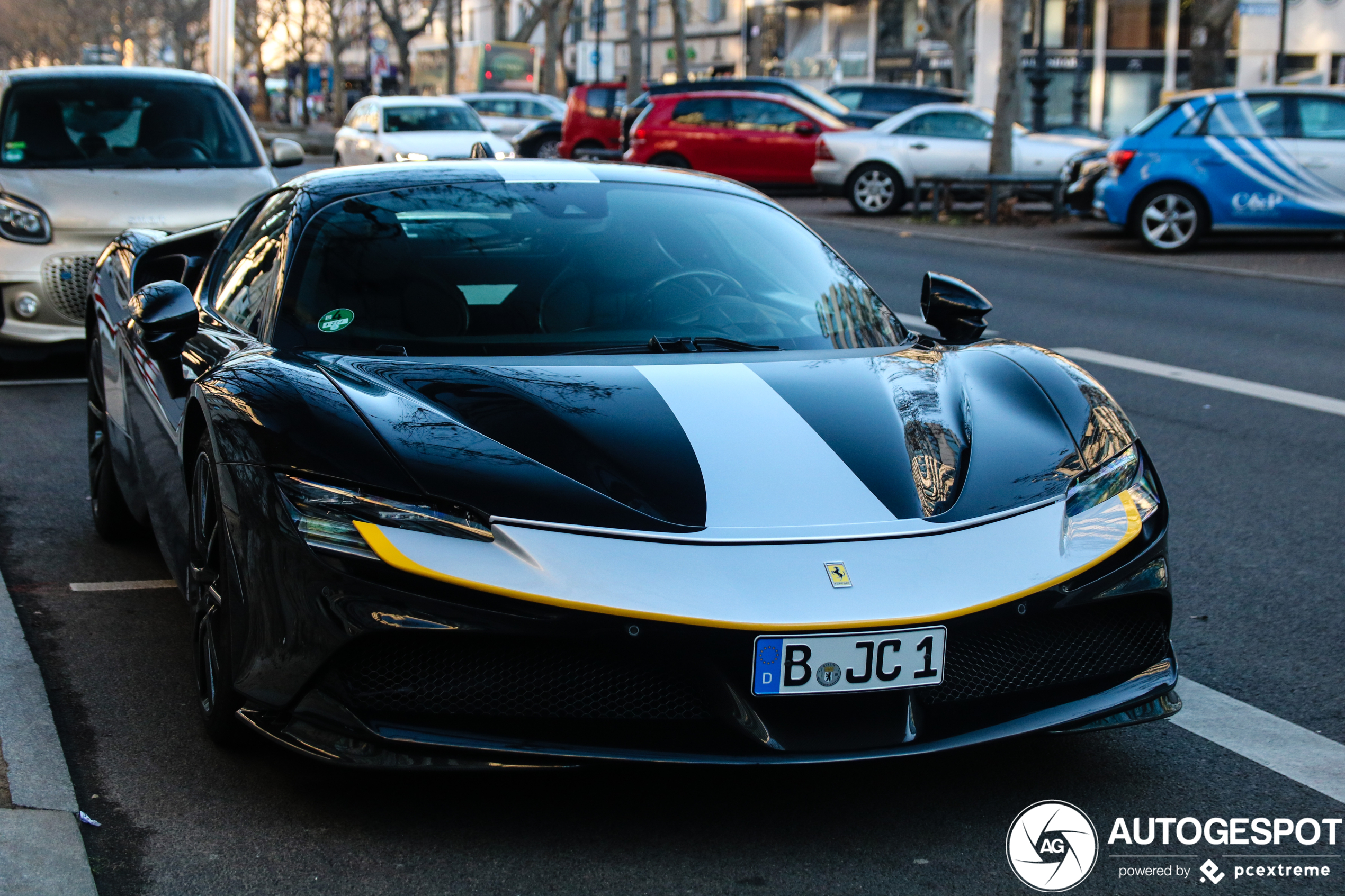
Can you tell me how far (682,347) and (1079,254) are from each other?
43.6ft

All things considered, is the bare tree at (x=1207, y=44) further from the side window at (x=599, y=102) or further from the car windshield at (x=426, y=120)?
the side window at (x=599, y=102)

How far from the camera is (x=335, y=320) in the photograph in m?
3.91

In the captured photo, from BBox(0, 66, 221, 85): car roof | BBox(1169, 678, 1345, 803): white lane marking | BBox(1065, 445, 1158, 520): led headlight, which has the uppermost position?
BBox(0, 66, 221, 85): car roof

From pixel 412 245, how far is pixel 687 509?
1492 millimetres

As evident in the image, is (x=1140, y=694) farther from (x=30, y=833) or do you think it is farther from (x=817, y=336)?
(x=30, y=833)

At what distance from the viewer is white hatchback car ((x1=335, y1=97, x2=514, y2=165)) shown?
24.4m

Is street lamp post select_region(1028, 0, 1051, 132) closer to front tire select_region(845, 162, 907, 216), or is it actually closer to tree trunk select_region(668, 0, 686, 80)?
front tire select_region(845, 162, 907, 216)

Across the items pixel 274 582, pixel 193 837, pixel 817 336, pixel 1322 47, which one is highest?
pixel 1322 47

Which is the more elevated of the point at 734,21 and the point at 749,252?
the point at 734,21

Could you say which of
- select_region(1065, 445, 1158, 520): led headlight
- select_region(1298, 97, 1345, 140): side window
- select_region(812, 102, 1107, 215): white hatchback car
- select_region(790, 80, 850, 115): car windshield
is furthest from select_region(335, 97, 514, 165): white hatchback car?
select_region(1065, 445, 1158, 520): led headlight

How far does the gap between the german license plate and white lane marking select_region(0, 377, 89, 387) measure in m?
6.76

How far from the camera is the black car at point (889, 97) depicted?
92.6ft

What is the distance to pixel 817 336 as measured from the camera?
4098 millimetres

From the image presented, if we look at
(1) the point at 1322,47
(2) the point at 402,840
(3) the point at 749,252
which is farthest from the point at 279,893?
(1) the point at 1322,47
